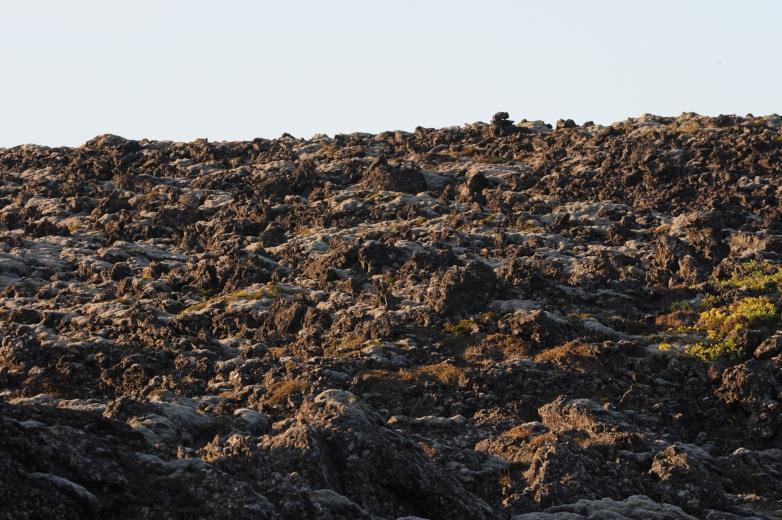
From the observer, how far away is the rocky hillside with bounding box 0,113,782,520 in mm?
23812

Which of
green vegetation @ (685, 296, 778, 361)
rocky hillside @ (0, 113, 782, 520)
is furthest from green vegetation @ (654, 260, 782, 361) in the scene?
rocky hillside @ (0, 113, 782, 520)

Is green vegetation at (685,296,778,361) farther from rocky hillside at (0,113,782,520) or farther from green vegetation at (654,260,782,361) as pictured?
rocky hillside at (0,113,782,520)

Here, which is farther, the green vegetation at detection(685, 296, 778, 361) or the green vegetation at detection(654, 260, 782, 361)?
the green vegetation at detection(654, 260, 782, 361)

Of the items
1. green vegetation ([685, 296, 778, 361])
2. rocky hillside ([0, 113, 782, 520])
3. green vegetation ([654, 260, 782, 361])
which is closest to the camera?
rocky hillside ([0, 113, 782, 520])

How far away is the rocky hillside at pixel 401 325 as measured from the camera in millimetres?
23812

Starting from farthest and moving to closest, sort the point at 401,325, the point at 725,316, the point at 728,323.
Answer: the point at 401,325, the point at 725,316, the point at 728,323

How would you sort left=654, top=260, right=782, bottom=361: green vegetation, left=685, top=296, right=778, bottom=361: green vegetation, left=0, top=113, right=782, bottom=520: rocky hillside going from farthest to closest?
left=654, top=260, right=782, bottom=361: green vegetation < left=685, top=296, right=778, bottom=361: green vegetation < left=0, top=113, right=782, bottom=520: rocky hillside

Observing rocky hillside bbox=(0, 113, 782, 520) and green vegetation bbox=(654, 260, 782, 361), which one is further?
green vegetation bbox=(654, 260, 782, 361)

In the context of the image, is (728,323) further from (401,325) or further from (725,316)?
(401,325)

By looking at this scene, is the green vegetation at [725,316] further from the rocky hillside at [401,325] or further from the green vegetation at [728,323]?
the rocky hillside at [401,325]

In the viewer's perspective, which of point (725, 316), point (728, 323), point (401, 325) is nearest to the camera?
point (728, 323)

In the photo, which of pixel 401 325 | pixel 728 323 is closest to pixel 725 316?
pixel 728 323

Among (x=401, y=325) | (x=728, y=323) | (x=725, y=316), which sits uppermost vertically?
(x=725, y=316)

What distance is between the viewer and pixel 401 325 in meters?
45.7
